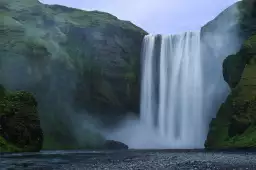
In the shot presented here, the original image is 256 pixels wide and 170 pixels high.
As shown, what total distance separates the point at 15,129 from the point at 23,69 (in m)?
48.2

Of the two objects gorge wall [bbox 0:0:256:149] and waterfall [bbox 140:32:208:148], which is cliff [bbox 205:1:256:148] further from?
waterfall [bbox 140:32:208:148]

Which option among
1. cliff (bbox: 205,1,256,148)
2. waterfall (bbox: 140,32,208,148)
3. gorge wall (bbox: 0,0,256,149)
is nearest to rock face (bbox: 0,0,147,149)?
gorge wall (bbox: 0,0,256,149)

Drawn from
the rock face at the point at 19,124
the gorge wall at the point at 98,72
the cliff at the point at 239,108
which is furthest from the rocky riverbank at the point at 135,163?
the gorge wall at the point at 98,72

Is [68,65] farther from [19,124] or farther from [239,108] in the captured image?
[239,108]

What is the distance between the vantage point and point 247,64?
126250mm

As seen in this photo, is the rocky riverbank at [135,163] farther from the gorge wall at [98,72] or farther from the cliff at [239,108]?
the gorge wall at [98,72]

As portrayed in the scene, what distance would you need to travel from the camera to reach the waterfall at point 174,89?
138250mm

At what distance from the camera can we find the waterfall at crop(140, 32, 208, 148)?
138 meters

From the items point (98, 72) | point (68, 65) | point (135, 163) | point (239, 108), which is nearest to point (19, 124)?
point (135, 163)

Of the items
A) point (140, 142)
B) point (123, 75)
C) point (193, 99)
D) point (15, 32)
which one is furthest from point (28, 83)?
point (193, 99)

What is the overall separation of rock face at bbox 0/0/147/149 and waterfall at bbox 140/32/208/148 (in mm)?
5575

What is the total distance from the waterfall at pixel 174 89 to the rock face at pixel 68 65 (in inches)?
219

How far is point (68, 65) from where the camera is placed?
154 metres

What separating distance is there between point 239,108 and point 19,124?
180ft
